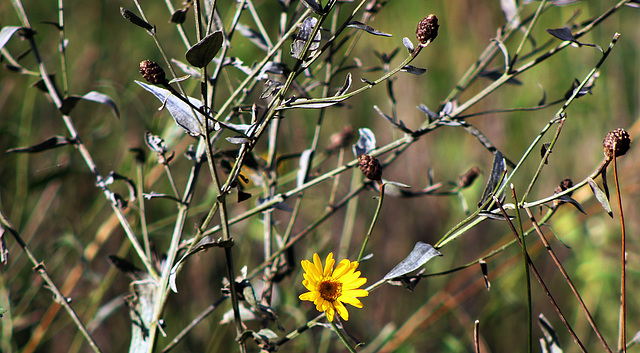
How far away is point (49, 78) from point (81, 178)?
0.86 metres

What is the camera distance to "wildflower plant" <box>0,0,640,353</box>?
0.54 m

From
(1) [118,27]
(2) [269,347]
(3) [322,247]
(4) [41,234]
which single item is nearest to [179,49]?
(1) [118,27]

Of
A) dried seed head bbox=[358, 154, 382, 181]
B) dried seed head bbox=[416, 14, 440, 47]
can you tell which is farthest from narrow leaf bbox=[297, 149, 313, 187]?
dried seed head bbox=[416, 14, 440, 47]

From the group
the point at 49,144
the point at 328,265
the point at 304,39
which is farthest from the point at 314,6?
the point at 49,144

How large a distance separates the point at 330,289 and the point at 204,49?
28 cm

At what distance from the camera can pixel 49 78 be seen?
68 centimetres

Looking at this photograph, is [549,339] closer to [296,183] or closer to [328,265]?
[328,265]

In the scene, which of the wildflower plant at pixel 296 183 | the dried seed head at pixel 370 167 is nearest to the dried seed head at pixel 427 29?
the wildflower plant at pixel 296 183

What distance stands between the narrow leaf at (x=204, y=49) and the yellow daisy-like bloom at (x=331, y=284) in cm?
22

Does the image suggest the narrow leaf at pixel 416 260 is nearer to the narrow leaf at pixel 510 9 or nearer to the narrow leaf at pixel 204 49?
the narrow leaf at pixel 204 49

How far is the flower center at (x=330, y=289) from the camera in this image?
1.83 feet

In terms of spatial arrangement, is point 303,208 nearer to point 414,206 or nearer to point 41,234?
point 414,206

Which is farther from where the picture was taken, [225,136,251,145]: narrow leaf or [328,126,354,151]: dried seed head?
[328,126,354,151]: dried seed head

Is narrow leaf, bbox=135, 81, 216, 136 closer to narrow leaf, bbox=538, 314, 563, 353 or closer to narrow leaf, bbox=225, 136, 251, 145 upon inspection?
narrow leaf, bbox=225, 136, 251, 145
